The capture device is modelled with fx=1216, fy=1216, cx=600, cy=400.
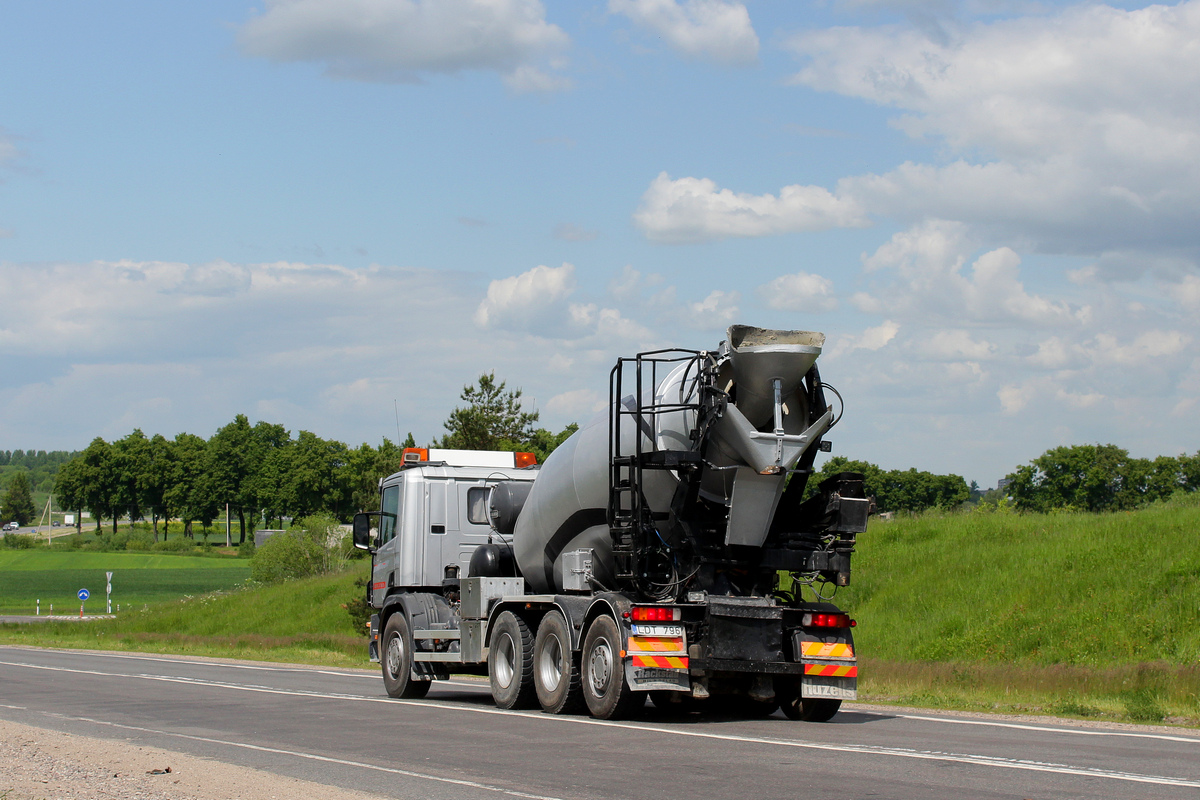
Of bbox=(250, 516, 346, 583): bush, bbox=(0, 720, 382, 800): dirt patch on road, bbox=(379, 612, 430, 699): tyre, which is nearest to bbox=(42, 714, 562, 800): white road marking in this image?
bbox=(0, 720, 382, 800): dirt patch on road

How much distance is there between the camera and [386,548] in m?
18.7

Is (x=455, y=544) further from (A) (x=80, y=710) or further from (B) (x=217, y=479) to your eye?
(B) (x=217, y=479)

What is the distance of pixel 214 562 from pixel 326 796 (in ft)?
412

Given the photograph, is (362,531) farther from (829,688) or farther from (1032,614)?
(1032,614)

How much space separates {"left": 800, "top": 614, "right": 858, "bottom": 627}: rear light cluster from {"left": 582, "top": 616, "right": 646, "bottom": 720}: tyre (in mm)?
1940

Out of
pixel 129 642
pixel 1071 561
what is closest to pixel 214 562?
pixel 129 642

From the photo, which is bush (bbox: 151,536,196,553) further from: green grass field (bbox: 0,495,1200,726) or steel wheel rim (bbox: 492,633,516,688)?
steel wheel rim (bbox: 492,633,516,688)

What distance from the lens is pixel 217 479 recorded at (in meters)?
163

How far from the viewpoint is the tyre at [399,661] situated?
57.6 feet

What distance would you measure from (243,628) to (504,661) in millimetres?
36345

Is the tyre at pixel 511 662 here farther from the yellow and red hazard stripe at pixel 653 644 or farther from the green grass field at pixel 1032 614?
the green grass field at pixel 1032 614

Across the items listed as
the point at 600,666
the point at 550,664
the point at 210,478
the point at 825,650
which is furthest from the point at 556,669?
the point at 210,478

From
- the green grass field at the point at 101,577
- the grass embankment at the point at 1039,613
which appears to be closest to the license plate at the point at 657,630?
the grass embankment at the point at 1039,613

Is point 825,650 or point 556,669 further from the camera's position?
point 556,669
